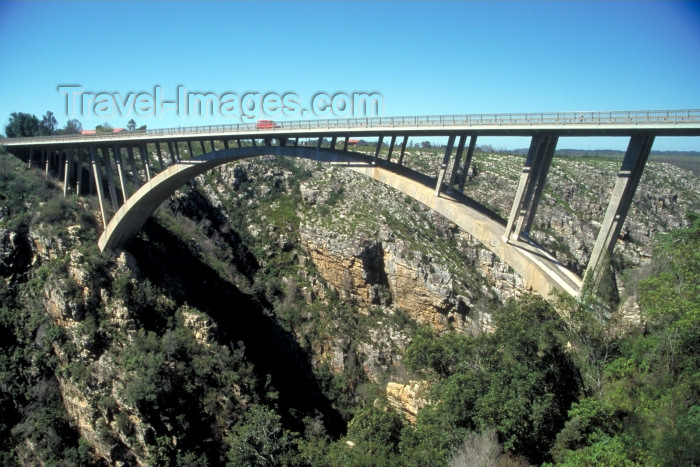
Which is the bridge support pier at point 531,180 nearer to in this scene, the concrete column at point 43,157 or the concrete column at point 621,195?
the concrete column at point 621,195

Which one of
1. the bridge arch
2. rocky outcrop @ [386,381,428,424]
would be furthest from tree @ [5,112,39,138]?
rocky outcrop @ [386,381,428,424]

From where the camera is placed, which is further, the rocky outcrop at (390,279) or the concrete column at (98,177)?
the rocky outcrop at (390,279)

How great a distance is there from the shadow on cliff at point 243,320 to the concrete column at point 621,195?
18339 mm

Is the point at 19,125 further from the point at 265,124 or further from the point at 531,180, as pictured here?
the point at 531,180


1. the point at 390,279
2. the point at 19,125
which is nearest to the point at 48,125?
the point at 19,125

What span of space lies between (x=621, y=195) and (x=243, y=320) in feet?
82.8

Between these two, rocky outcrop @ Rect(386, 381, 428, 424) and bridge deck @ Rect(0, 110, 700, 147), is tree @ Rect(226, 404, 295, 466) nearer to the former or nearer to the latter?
rocky outcrop @ Rect(386, 381, 428, 424)

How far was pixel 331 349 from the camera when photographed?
1303 inches

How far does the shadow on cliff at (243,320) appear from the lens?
2786 centimetres

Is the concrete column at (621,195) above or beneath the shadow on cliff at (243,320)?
above

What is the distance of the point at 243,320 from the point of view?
105ft

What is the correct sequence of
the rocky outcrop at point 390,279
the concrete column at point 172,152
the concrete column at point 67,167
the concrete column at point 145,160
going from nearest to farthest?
the concrete column at point 172,152
the concrete column at point 145,160
the concrete column at point 67,167
the rocky outcrop at point 390,279

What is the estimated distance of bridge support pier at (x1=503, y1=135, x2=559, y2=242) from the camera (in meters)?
14.6

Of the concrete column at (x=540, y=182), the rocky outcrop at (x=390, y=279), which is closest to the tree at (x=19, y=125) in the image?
the rocky outcrop at (x=390, y=279)
